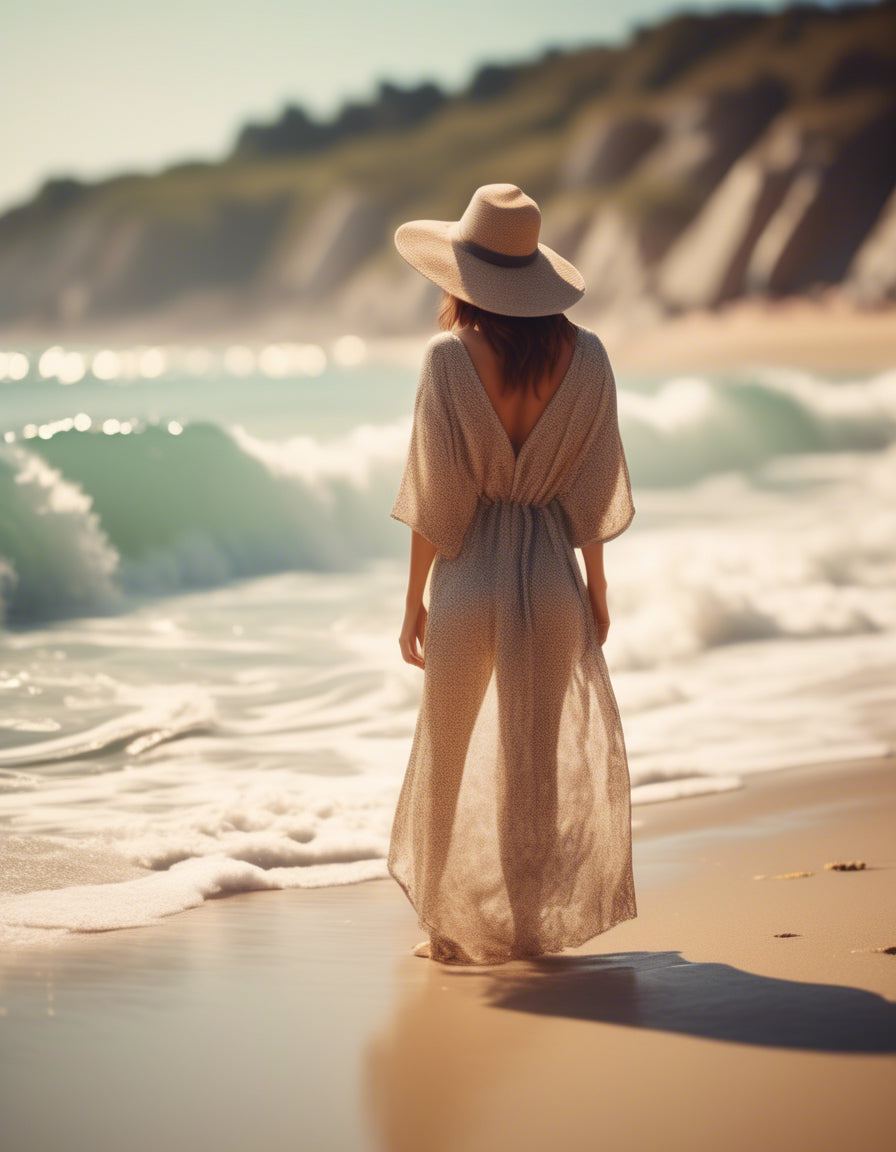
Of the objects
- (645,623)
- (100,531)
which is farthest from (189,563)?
(645,623)

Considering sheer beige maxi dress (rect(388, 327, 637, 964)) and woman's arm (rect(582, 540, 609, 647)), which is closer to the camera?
sheer beige maxi dress (rect(388, 327, 637, 964))

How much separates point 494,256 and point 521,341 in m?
0.20

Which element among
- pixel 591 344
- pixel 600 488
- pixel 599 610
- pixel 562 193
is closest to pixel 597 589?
pixel 599 610

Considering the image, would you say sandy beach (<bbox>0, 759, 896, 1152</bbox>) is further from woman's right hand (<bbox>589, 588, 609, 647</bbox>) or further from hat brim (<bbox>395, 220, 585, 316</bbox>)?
hat brim (<bbox>395, 220, 585, 316</bbox>)

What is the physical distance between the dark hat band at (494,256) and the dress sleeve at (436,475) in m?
0.23

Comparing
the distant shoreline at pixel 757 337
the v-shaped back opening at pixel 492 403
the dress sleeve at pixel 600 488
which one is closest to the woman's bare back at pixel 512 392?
the v-shaped back opening at pixel 492 403

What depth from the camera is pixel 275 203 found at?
10169 centimetres

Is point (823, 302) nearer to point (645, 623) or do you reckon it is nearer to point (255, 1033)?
point (645, 623)

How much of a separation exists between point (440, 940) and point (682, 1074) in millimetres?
768

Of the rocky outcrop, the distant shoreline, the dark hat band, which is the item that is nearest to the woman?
the dark hat band

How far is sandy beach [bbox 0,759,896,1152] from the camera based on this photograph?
2.27 meters

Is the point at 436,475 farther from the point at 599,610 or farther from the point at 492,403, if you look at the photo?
the point at 599,610

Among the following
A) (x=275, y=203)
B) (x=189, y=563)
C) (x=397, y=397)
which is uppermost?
(x=275, y=203)

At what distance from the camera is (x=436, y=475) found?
2936 millimetres
